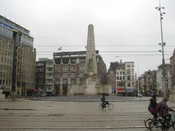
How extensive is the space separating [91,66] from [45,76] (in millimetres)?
57344

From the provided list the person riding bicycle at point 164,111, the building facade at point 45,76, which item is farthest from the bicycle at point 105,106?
the building facade at point 45,76

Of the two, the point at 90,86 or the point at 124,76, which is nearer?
the point at 90,86

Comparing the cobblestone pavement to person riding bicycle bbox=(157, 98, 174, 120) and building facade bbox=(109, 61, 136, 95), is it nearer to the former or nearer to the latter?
person riding bicycle bbox=(157, 98, 174, 120)

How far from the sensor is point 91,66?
55625mm

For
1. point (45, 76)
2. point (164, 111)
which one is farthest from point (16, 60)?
point (164, 111)

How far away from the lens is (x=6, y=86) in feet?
265

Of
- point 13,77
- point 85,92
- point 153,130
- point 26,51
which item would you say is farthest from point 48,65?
point 153,130

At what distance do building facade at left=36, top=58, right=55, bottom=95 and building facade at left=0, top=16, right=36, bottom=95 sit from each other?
7.21 meters

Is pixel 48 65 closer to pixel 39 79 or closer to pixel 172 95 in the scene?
pixel 39 79

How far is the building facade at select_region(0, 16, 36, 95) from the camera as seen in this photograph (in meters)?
80.2

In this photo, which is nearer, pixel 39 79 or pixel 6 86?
pixel 6 86

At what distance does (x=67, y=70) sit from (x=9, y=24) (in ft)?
103

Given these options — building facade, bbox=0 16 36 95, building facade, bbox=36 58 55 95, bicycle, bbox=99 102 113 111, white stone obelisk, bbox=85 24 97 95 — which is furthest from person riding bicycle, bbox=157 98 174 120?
building facade, bbox=36 58 55 95

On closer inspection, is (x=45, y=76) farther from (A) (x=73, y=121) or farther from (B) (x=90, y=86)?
(A) (x=73, y=121)
